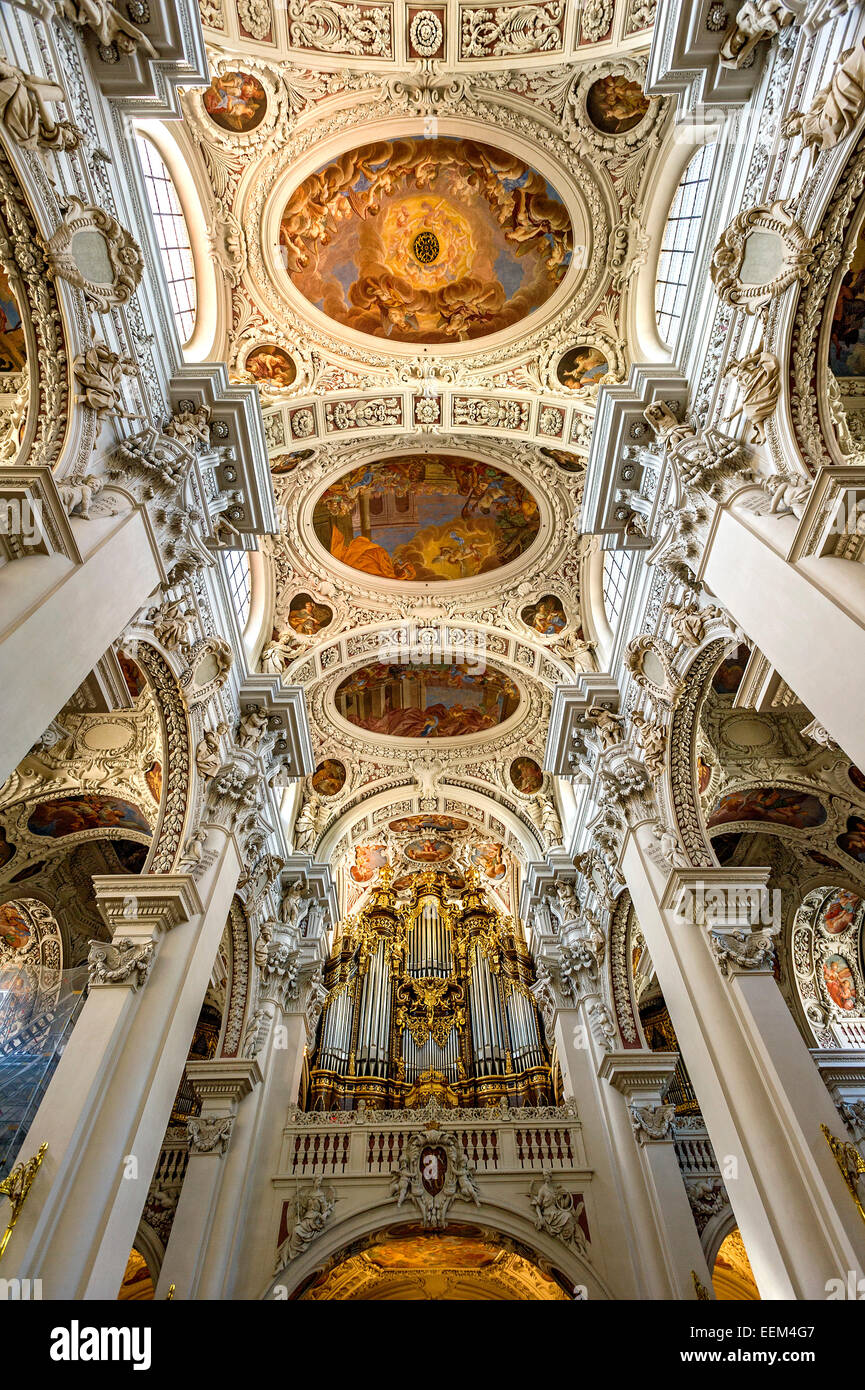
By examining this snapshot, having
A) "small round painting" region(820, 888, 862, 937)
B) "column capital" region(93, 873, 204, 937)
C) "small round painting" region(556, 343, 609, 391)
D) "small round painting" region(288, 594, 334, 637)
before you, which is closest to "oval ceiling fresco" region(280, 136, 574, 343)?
"small round painting" region(556, 343, 609, 391)

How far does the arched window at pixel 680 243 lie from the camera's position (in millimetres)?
9883

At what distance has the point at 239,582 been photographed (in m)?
14.2

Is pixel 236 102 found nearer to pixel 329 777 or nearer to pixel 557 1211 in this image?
pixel 329 777

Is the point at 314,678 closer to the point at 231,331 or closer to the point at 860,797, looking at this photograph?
the point at 231,331

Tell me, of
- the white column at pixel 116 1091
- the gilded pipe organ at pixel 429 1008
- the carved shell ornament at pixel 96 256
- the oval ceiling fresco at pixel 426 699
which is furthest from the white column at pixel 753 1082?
the carved shell ornament at pixel 96 256

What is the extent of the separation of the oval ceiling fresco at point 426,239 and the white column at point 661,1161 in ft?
41.2

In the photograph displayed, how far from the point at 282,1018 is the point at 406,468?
37.2 ft

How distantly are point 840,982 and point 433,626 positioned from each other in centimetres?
1139

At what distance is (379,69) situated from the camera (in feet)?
32.6

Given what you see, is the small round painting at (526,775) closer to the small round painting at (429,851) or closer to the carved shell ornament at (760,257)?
the small round painting at (429,851)

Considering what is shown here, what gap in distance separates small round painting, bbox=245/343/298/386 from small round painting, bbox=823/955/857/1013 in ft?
51.3

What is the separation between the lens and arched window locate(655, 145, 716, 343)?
389 inches

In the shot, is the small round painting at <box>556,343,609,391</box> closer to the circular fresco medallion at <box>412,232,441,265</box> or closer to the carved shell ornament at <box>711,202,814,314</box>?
the circular fresco medallion at <box>412,232,441,265</box>
